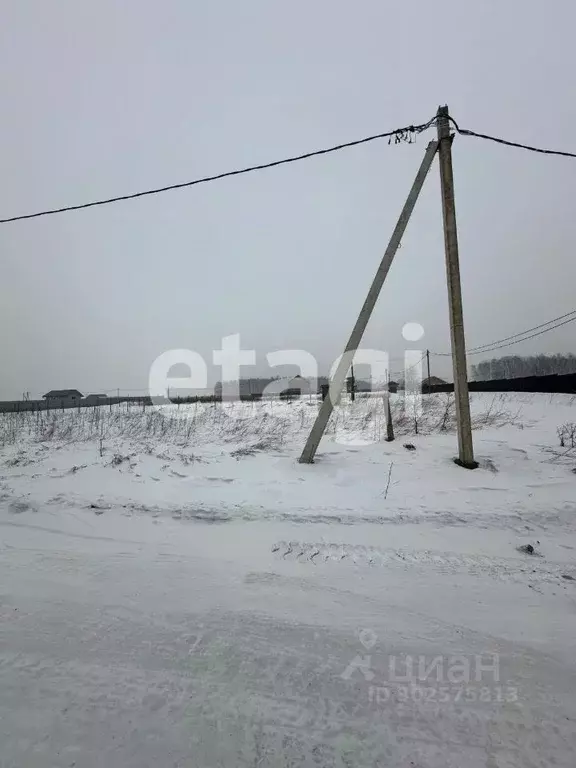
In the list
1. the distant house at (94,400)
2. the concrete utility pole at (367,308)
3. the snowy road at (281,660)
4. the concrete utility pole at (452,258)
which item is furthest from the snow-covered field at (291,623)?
the distant house at (94,400)

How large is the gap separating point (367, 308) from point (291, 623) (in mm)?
4841

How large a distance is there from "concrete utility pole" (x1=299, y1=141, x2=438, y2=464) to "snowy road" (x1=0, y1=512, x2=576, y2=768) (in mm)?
2798

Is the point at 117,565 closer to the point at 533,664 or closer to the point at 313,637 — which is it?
the point at 313,637

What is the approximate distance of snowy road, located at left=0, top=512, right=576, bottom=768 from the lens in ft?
4.93

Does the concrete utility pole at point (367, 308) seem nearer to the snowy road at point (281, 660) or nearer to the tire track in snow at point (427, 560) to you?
the tire track in snow at point (427, 560)

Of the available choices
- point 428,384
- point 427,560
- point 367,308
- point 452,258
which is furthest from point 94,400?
point 427,560

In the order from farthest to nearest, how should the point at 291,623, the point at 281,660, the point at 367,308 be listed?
the point at 367,308, the point at 291,623, the point at 281,660

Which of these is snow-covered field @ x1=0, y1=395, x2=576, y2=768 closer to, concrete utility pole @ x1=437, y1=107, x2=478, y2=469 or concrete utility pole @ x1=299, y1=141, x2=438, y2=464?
concrete utility pole @ x1=299, y1=141, x2=438, y2=464

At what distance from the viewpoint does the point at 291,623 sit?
2262mm

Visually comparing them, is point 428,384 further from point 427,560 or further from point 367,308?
point 427,560

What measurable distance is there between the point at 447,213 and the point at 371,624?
596 cm

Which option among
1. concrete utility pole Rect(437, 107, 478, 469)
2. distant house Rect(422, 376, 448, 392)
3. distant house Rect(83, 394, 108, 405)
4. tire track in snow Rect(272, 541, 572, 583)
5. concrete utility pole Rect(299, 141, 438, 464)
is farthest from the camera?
distant house Rect(83, 394, 108, 405)

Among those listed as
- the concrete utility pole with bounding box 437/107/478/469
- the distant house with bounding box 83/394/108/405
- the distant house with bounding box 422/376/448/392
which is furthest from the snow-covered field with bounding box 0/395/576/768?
the distant house with bounding box 83/394/108/405

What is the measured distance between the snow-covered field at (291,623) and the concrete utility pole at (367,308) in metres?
1.07
